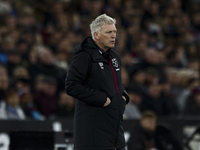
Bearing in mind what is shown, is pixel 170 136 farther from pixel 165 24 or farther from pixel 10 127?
pixel 165 24

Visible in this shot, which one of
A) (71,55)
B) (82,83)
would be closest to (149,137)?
(71,55)

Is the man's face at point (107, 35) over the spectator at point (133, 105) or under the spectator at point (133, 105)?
over

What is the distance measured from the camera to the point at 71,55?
11.0m

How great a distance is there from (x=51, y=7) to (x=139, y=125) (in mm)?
6830

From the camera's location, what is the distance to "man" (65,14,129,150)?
404cm

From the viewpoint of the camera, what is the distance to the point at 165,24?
615 inches

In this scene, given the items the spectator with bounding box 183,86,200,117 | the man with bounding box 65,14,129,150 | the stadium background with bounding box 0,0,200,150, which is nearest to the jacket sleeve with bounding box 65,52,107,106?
the man with bounding box 65,14,129,150

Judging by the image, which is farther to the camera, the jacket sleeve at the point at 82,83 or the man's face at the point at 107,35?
the man's face at the point at 107,35

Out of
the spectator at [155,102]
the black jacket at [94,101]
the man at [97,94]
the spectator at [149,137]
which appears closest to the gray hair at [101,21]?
the man at [97,94]

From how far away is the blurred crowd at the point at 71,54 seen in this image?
9.52 meters

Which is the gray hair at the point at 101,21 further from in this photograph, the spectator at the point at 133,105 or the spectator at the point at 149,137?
the spectator at the point at 133,105

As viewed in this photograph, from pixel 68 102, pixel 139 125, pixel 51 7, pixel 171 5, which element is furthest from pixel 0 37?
pixel 171 5

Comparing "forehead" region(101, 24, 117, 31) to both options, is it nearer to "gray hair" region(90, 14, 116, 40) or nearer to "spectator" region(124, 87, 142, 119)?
"gray hair" region(90, 14, 116, 40)

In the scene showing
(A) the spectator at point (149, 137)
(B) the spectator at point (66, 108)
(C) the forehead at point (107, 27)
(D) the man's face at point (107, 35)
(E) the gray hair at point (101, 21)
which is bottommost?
(A) the spectator at point (149, 137)
